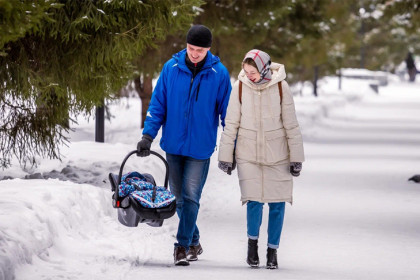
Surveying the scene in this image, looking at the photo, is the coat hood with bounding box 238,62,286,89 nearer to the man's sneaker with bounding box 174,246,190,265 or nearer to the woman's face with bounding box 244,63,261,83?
the woman's face with bounding box 244,63,261,83

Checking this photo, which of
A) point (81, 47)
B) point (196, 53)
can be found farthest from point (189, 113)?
point (81, 47)

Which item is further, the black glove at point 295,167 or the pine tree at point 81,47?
the pine tree at point 81,47

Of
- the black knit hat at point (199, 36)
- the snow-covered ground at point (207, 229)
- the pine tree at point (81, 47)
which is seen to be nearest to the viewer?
the snow-covered ground at point (207, 229)

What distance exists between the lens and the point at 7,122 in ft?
33.8

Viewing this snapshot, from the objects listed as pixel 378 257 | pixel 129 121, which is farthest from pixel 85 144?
pixel 129 121

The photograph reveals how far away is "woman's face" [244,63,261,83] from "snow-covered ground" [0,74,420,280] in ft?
4.88

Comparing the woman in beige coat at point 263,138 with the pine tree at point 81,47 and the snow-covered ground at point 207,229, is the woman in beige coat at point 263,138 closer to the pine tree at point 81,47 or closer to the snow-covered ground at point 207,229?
the snow-covered ground at point 207,229

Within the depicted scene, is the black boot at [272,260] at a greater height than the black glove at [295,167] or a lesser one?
lesser

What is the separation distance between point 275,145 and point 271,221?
0.63 meters

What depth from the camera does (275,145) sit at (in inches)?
273

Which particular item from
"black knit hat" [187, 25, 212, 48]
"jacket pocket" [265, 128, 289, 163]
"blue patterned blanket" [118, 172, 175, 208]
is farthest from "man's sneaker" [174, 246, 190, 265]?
"black knit hat" [187, 25, 212, 48]

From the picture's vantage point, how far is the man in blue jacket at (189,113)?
6957 millimetres

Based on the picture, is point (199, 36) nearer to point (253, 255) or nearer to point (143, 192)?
point (143, 192)

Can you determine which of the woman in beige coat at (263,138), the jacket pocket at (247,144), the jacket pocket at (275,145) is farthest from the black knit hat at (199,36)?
the jacket pocket at (275,145)
